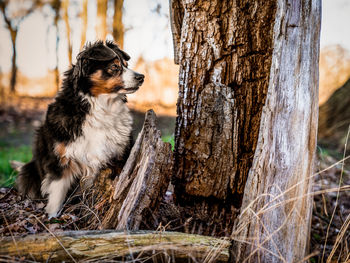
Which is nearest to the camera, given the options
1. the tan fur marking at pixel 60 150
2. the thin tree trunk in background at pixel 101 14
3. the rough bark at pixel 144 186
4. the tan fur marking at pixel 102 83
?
the rough bark at pixel 144 186

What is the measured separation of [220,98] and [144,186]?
1.00m

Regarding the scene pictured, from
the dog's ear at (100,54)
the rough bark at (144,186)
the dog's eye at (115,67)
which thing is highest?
the dog's ear at (100,54)

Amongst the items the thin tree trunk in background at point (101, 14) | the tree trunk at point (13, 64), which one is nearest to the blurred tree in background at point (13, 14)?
the tree trunk at point (13, 64)

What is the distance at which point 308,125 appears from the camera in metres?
2.04

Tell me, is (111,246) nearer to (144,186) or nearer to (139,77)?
(144,186)

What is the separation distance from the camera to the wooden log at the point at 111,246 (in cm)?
175

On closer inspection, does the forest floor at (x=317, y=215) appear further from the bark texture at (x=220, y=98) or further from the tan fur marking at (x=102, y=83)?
the tan fur marking at (x=102, y=83)

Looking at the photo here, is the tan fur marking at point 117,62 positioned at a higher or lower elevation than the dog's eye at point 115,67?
higher

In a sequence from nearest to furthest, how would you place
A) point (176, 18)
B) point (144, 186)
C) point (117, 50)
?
1. point (144, 186)
2. point (176, 18)
3. point (117, 50)

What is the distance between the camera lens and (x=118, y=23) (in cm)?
805

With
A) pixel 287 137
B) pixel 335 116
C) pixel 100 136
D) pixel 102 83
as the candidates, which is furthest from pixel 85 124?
pixel 335 116

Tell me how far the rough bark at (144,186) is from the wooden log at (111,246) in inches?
10.7

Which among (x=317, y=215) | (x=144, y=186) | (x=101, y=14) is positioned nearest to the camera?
(x=144, y=186)

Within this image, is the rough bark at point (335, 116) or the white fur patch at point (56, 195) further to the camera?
the rough bark at point (335, 116)
